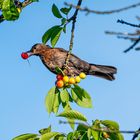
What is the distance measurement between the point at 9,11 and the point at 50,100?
107 cm

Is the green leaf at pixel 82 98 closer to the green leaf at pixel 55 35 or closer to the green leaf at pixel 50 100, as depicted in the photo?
the green leaf at pixel 50 100

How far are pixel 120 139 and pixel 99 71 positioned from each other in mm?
3916

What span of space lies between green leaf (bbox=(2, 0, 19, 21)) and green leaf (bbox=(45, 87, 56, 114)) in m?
0.92

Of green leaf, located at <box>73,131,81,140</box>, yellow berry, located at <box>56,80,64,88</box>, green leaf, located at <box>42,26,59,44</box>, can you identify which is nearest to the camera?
green leaf, located at <box>73,131,81,140</box>

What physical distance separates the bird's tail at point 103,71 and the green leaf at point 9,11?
9.70ft

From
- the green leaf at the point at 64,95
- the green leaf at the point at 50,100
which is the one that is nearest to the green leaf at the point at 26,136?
the green leaf at the point at 50,100

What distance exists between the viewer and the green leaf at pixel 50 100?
5.26 m

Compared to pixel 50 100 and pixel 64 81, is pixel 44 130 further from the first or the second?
pixel 64 81

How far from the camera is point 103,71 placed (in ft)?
27.5

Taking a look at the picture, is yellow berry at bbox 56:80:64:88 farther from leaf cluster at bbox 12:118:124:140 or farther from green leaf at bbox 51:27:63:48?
leaf cluster at bbox 12:118:124:140

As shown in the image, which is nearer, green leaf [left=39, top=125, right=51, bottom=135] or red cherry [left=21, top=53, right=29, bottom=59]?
green leaf [left=39, top=125, right=51, bottom=135]

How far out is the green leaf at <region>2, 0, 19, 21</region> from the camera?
5320mm

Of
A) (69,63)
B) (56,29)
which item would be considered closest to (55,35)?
(56,29)

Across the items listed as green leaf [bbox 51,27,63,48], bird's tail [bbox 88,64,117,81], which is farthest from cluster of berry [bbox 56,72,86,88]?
bird's tail [bbox 88,64,117,81]
